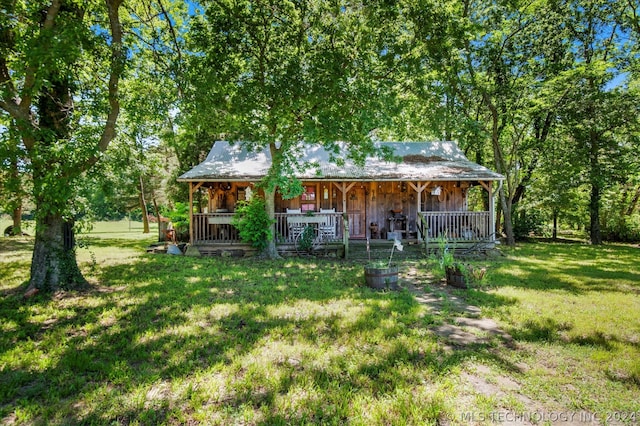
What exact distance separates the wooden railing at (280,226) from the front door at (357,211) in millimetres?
2054

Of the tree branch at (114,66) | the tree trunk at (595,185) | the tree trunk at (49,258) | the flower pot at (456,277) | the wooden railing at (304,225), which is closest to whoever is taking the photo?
the tree branch at (114,66)

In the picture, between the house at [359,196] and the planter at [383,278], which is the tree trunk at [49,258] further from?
the planter at [383,278]

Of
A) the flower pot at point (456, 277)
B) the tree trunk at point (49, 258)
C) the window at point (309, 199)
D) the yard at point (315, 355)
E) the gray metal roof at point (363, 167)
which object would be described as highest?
the gray metal roof at point (363, 167)

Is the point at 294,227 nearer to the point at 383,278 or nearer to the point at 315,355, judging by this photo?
the point at 383,278

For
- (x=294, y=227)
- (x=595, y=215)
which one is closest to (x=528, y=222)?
(x=595, y=215)

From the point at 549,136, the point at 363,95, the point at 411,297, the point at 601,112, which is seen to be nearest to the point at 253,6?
the point at 363,95

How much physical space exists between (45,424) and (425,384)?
3.35 meters

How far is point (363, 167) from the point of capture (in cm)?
1227

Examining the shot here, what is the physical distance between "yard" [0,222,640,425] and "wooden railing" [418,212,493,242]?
4.89m

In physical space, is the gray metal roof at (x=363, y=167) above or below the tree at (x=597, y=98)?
below

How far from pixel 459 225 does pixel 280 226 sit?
6.69m

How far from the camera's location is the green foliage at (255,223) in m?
11.0

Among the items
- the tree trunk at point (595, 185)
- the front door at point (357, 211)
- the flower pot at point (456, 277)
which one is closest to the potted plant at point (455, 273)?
the flower pot at point (456, 277)

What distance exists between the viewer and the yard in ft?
9.42
